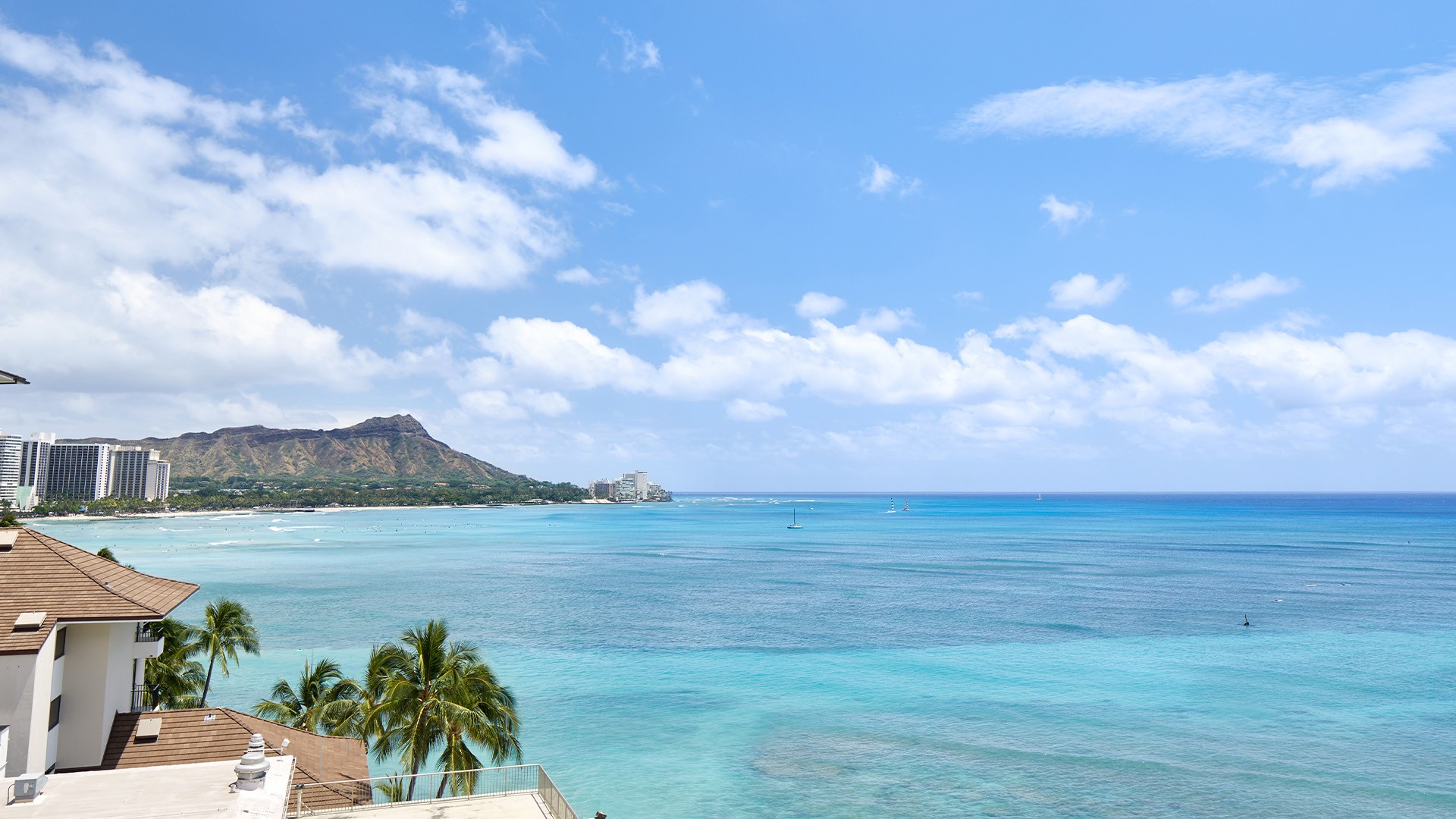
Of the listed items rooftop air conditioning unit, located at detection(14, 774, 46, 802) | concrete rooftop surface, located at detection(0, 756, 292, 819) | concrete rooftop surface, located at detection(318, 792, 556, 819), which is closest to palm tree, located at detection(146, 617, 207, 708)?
concrete rooftop surface, located at detection(0, 756, 292, 819)

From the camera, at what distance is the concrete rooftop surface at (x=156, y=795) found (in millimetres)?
13578

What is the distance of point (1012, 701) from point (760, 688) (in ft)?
41.5

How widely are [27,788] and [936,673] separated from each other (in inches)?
1641

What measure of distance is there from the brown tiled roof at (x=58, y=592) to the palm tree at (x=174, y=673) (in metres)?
10.2

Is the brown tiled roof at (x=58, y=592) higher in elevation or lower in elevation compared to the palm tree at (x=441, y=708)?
higher

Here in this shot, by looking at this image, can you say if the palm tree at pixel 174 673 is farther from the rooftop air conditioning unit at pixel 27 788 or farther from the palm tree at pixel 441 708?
the rooftop air conditioning unit at pixel 27 788

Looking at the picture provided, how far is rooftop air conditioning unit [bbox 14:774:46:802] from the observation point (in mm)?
13844

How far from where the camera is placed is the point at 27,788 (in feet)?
45.5

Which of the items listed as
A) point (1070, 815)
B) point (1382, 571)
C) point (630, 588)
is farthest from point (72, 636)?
point (1382, 571)

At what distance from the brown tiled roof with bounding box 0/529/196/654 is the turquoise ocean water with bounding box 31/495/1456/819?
639 inches

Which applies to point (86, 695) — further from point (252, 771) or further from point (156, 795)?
point (252, 771)

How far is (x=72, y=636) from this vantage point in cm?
1798

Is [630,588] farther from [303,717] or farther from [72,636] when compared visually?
[72,636]

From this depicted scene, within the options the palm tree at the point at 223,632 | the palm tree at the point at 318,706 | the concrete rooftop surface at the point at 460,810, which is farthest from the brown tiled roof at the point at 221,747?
the palm tree at the point at 223,632
